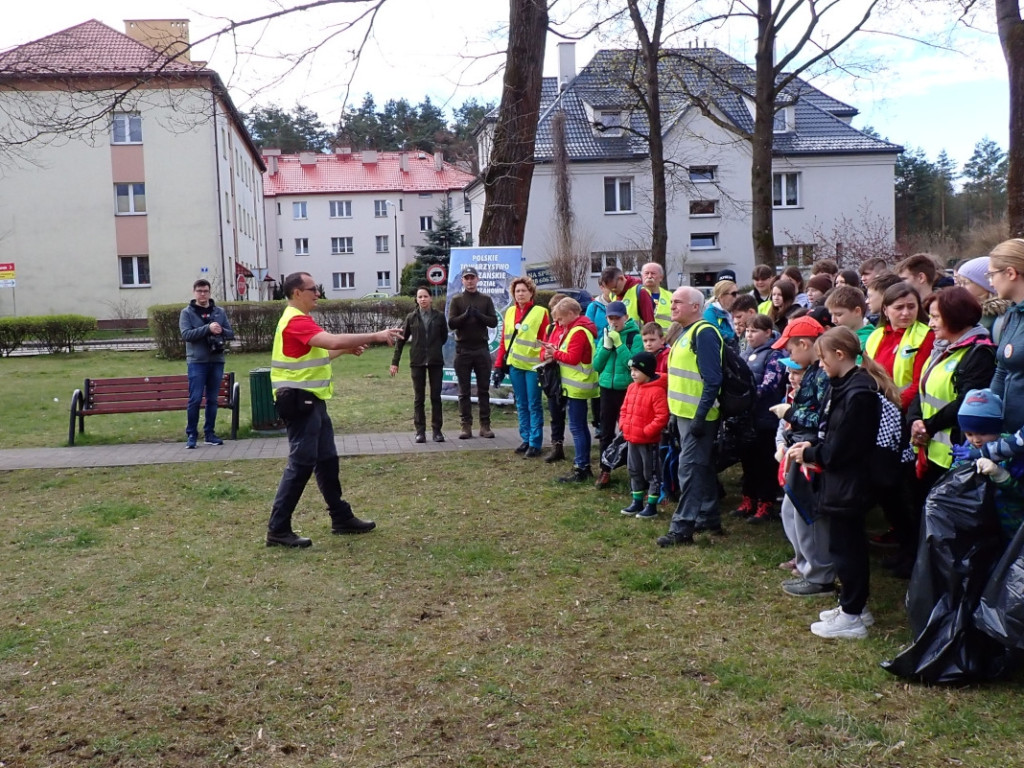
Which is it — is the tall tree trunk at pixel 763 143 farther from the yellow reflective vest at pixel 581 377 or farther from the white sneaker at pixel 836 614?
the white sneaker at pixel 836 614

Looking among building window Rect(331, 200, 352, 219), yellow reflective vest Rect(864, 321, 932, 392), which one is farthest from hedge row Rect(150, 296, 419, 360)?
building window Rect(331, 200, 352, 219)

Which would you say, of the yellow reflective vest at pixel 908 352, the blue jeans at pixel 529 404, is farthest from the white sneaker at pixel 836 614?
the blue jeans at pixel 529 404

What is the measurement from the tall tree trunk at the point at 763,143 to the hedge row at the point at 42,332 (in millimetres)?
20500

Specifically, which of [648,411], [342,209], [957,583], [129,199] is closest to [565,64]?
[129,199]

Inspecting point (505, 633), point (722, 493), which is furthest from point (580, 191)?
point (505, 633)

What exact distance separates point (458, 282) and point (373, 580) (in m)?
7.61

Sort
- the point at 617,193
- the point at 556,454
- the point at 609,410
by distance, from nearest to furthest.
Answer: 1. the point at 609,410
2. the point at 556,454
3. the point at 617,193

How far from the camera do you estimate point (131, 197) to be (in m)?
40.8

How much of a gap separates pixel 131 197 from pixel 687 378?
128 ft

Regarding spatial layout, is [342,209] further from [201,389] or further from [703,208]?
[201,389]

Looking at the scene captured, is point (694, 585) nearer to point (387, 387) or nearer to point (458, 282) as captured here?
point (458, 282)

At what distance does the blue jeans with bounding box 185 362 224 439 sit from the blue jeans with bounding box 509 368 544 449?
382cm

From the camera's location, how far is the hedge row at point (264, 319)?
25.3m

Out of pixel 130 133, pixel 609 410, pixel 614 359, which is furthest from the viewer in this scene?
pixel 130 133
